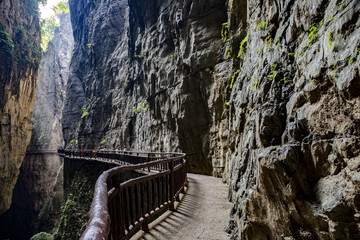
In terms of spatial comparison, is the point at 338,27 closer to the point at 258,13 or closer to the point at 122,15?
the point at 258,13

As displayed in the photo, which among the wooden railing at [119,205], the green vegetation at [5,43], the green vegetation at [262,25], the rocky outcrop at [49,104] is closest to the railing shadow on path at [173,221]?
the wooden railing at [119,205]

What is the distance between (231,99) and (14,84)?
26.6 meters

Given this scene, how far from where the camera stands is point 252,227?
3160 millimetres

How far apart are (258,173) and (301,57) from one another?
1.93 m

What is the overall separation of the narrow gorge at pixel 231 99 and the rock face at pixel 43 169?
0.47m

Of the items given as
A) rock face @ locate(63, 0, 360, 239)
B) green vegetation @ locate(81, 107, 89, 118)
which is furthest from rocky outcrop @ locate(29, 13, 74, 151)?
rock face @ locate(63, 0, 360, 239)

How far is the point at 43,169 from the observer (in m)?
37.7

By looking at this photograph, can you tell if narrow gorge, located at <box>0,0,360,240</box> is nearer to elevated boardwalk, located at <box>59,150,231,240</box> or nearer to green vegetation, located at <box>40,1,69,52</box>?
elevated boardwalk, located at <box>59,150,231,240</box>

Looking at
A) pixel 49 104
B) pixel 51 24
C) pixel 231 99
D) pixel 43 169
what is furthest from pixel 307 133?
pixel 51 24

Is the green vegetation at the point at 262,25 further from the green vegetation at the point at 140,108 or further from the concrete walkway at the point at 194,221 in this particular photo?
the green vegetation at the point at 140,108

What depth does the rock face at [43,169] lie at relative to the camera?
3106 cm

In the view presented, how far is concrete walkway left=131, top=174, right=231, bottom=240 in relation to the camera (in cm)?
383

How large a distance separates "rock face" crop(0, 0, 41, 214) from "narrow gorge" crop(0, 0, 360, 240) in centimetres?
18

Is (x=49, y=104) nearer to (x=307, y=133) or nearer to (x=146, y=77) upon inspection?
(x=146, y=77)
